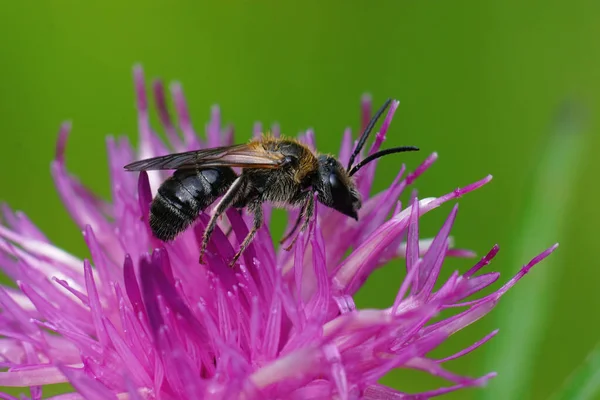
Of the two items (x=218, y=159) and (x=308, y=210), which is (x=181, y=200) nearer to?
(x=218, y=159)

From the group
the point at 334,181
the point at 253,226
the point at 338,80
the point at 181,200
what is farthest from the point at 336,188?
the point at 338,80

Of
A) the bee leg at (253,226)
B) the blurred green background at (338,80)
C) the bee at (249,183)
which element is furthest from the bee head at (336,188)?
the blurred green background at (338,80)

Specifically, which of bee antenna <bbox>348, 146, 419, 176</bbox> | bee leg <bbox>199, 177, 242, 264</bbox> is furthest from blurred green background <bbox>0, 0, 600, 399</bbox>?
bee leg <bbox>199, 177, 242, 264</bbox>

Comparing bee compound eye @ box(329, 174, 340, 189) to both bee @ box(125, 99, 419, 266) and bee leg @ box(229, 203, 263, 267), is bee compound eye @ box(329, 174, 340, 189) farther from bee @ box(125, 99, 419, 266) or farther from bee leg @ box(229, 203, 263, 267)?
bee leg @ box(229, 203, 263, 267)

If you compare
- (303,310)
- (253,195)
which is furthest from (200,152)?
(303,310)

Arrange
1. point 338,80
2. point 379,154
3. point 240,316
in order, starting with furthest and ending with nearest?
point 338,80
point 379,154
point 240,316

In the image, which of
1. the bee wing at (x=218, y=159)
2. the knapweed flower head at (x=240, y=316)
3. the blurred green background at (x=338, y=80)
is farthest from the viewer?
the blurred green background at (x=338, y=80)

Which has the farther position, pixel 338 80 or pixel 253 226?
pixel 338 80

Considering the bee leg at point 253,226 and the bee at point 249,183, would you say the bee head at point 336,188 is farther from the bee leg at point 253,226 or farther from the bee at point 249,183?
the bee leg at point 253,226

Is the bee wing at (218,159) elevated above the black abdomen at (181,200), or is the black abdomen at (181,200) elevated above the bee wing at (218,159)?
the bee wing at (218,159)
